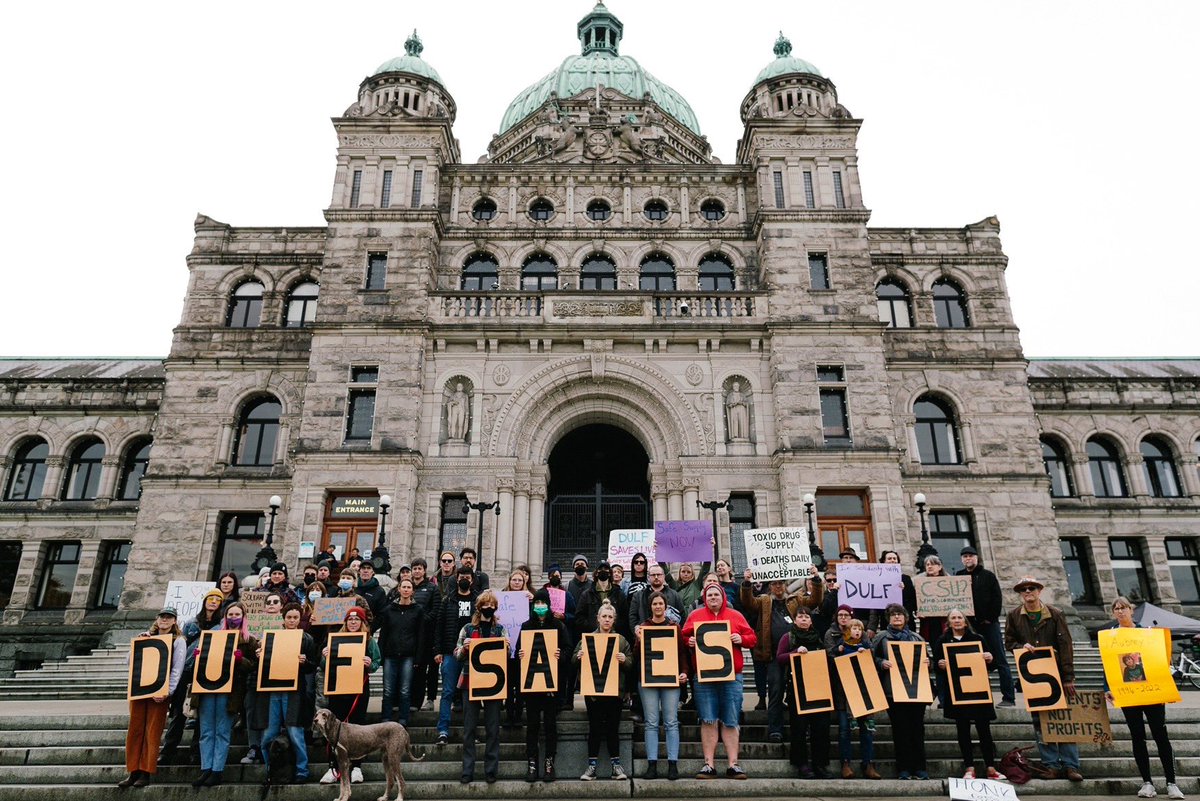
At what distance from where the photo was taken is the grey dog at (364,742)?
8.84 m

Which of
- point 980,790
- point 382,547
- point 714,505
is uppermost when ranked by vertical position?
point 714,505

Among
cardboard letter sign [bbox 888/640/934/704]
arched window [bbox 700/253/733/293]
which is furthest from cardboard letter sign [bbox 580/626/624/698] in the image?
arched window [bbox 700/253/733/293]

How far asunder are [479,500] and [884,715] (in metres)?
13.3

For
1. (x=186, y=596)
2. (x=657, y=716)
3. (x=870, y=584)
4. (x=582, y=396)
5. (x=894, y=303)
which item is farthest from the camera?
(x=894, y=303)

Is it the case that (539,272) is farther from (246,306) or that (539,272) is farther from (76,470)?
(76,470)

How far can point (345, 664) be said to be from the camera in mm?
9906

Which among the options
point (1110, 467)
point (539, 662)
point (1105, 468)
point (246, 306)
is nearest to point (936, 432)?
point (1105, 468)

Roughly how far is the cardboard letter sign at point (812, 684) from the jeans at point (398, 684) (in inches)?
206

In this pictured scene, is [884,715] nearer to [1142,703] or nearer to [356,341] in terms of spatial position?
[1142,703]

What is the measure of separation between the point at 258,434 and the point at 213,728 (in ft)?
58.5

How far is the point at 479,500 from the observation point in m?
22.4

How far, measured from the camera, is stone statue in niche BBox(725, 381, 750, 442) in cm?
2320

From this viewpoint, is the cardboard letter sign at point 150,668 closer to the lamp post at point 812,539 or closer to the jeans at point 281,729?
the jeans at point 281,729

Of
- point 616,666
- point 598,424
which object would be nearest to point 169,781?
point 616,666
